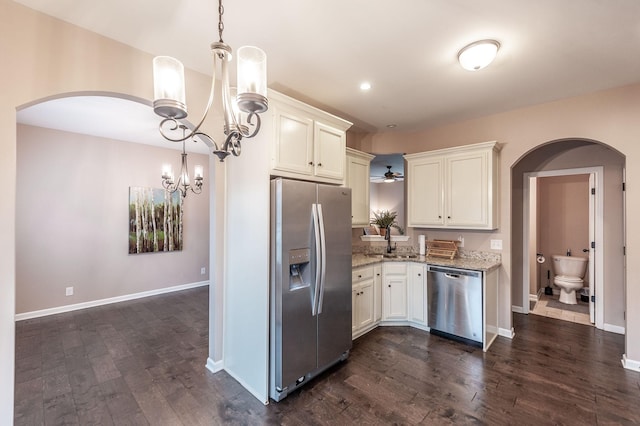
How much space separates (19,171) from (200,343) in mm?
3781

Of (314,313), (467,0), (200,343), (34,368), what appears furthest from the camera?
(200,343)

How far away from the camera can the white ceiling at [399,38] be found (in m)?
1.75

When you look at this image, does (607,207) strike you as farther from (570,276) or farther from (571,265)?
(570,276)

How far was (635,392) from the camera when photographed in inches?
90.8

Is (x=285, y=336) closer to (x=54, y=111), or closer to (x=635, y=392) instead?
(x=635, y=392)

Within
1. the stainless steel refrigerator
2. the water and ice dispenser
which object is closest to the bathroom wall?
the stainless steel refrigerator

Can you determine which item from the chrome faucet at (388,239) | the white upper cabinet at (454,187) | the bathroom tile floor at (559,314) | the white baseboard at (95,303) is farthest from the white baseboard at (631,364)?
the white baseboard at (95,303)

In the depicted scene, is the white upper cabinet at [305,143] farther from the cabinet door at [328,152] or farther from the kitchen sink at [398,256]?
the kitchen sink at [398,256]

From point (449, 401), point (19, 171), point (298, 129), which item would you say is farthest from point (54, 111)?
point (449, 401)

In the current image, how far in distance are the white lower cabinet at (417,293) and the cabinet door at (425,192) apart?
72 cm

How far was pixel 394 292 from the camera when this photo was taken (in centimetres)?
363

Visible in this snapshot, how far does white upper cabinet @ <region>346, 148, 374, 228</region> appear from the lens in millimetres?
3674

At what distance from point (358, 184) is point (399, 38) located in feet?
6.48

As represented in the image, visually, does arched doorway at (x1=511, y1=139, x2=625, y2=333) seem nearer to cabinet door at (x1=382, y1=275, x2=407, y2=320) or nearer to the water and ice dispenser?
cabinet door at (x1=382, y1=275, x2=407, y2=320)
